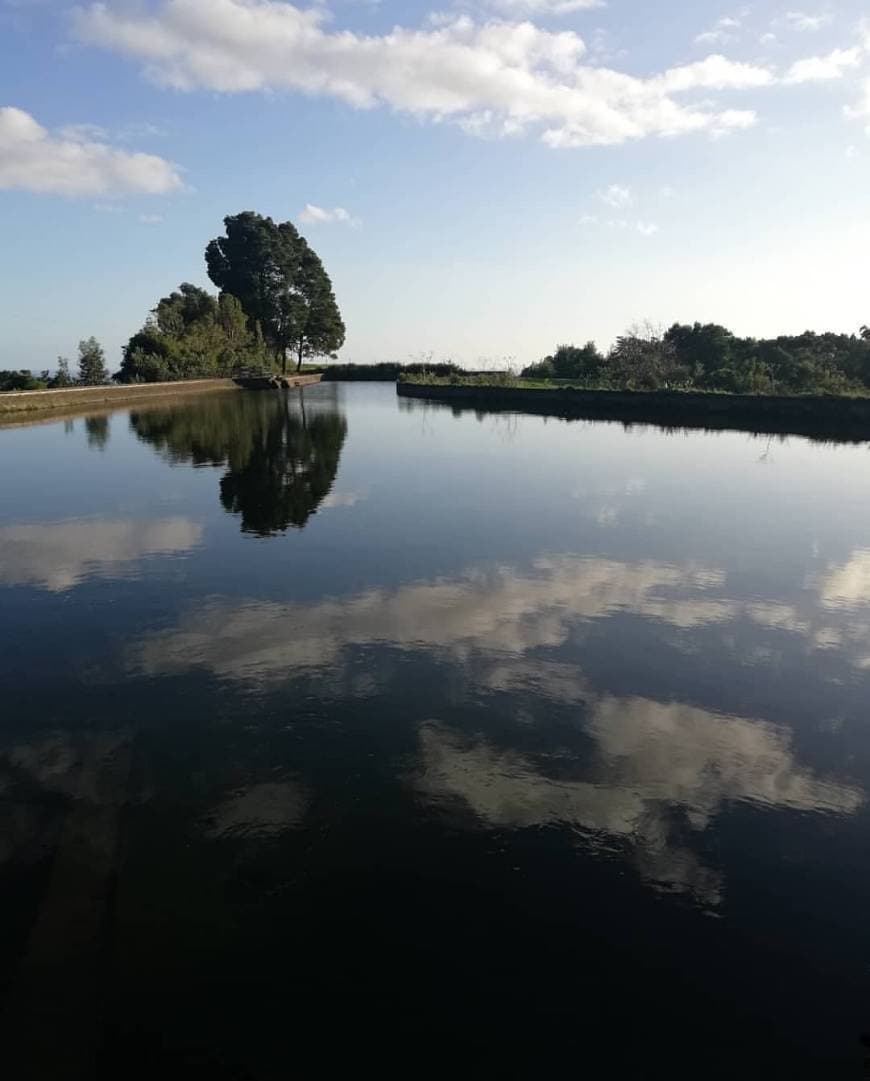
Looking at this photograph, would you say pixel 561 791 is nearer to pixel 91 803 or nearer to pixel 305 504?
pixel 91 803

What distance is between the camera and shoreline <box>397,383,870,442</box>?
3425cm

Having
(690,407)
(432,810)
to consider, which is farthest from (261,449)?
(690,407)

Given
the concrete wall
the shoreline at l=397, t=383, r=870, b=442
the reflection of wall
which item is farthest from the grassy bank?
the reflection of wall

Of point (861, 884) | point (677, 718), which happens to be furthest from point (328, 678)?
point (861, 884)

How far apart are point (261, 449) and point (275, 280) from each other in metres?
55.3

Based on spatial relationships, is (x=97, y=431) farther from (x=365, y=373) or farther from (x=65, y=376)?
(x=365, y=373)

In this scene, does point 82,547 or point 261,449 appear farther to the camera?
point 261,449

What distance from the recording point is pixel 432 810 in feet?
15.9

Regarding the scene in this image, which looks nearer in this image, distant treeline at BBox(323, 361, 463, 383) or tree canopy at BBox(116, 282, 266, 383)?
tree canopy at BBox(116, 282, 266, 383)

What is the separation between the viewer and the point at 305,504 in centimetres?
1483

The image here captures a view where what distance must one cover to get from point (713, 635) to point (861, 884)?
156 inches

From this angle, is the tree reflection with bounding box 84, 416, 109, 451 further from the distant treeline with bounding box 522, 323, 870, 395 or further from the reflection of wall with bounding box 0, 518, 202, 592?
the distant treeline with bounding box 522, 323, 870, 395

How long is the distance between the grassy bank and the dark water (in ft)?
86.8

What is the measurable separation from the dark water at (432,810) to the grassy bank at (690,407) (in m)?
26.5
